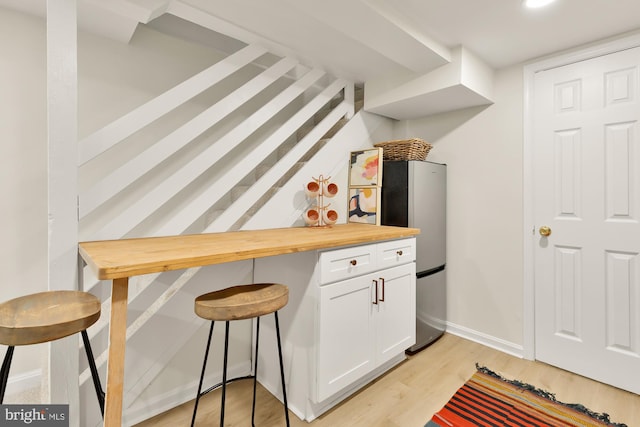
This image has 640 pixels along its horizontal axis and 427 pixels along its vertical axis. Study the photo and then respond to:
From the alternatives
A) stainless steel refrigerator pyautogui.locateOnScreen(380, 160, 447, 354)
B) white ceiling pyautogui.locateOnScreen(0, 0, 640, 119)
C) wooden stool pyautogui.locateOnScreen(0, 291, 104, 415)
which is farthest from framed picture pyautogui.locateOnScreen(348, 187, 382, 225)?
wooden stool pyautogui.locateOnScreen(0, 291, 104, 415)

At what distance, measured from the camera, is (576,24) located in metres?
1.92

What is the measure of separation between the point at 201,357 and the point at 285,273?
87cm

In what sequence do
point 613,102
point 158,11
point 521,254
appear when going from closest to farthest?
point 158,11 → point 613,102 → point 521,254

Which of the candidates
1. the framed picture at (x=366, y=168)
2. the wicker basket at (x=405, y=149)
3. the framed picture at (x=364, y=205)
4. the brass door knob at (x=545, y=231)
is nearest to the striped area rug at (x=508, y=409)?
the brass door knob at (x=545, y=231)

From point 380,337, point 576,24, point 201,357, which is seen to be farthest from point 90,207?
point 576,24

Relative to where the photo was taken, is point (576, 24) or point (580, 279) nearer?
point (576, 24)

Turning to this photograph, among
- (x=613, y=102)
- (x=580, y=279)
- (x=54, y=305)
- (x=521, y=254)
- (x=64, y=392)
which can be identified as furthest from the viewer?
(x=521, y=254)

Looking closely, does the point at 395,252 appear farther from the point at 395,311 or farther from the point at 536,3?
the point at 536,3

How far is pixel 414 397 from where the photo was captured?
194 centimetres

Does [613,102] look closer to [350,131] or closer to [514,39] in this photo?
[514,39]

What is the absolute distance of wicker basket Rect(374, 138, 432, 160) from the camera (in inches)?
98.7

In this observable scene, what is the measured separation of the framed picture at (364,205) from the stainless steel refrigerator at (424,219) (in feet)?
0.52

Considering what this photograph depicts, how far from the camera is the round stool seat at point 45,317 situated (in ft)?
3.11

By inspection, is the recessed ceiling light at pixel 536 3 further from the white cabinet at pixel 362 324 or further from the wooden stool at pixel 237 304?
the wooden stool at pixel 237 304
